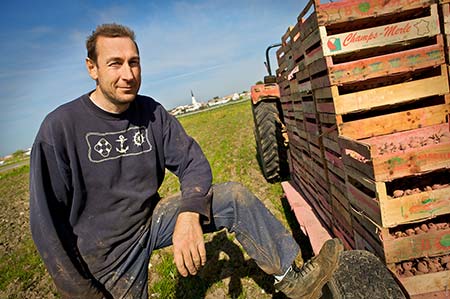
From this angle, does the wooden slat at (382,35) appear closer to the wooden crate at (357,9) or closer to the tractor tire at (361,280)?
the wooden crate at (357,9)

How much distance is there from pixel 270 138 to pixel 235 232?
3363 mm

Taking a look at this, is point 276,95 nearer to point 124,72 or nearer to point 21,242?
point 124,72

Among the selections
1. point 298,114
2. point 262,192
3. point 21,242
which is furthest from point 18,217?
point 298,114

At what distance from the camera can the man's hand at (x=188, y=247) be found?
171cm

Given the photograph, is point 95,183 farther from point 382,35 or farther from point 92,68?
point 382,35

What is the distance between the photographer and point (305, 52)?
274cm

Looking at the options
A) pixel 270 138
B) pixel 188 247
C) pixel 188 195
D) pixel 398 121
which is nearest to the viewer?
pixel 188 247

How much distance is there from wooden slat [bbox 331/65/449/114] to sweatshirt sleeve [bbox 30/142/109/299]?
6.68ft

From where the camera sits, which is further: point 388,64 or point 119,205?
point 388,64

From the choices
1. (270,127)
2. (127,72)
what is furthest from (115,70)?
(270,127)

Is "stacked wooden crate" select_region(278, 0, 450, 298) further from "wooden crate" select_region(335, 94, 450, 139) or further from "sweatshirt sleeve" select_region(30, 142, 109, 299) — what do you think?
"sweatshirt sleeve" select_region(30, 142, 109, 299)

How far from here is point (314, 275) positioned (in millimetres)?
1870

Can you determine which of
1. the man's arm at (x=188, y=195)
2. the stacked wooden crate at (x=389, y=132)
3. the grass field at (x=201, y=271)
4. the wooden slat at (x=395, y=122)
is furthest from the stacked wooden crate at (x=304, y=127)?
the man's arm at (x=188, y=195)

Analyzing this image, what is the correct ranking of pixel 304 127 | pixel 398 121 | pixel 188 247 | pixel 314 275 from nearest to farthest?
pixel 188 247 < pixel 314 275 < pixel 398 121 < pixel 304 127
